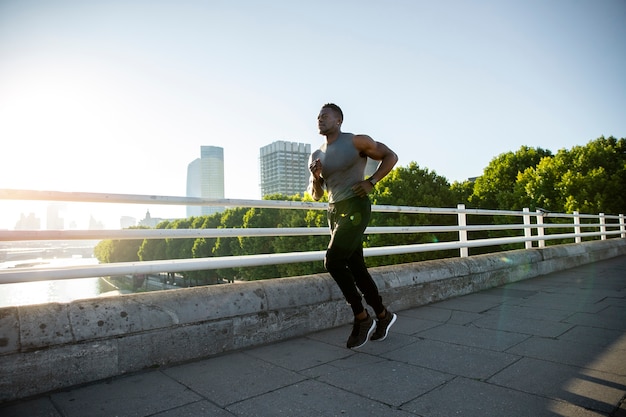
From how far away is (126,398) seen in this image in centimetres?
231

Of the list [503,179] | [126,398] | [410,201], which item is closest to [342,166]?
[126,398]

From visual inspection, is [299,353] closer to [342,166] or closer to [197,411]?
[197,411]

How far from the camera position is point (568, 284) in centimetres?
629

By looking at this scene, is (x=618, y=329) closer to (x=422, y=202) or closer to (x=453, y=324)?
(x=453, y=324)

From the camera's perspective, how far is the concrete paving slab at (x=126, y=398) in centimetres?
A: 214

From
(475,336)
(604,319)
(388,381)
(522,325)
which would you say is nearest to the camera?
(388,381)

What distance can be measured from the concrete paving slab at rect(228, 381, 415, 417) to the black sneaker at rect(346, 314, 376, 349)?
828mm

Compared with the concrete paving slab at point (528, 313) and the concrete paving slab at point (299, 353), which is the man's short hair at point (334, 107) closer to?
the concrete paving slab at point (299, 353)

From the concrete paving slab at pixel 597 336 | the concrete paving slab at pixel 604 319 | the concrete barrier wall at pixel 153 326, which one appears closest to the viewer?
the concrete barrier wall at pixel 153 326

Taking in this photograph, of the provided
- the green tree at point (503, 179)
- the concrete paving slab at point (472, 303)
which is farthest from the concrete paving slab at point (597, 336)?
the green tree at point (503, 179)

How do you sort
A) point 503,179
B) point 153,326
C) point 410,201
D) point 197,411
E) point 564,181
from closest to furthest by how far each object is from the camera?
point 197,411 → point 153,326 → point 564,181 → point 410,201 → point 503,179

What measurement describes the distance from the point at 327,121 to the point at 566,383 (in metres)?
2.51

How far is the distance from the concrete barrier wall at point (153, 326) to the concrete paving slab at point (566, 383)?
1.74m

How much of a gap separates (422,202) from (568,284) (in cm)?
2704
